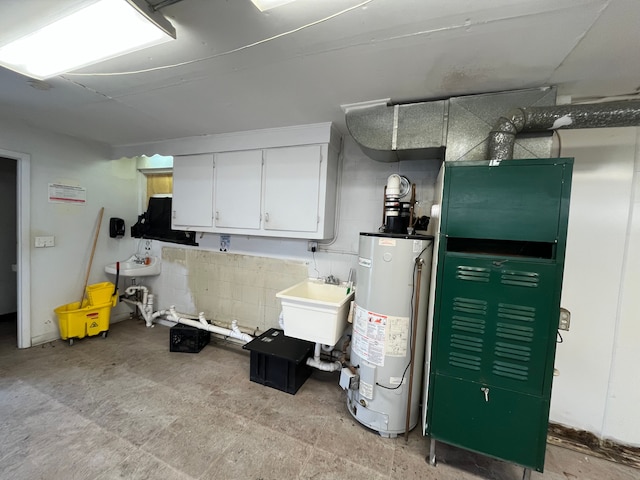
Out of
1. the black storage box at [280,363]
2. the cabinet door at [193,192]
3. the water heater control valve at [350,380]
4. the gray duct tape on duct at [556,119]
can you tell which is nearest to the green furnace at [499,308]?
the gray duct tape on duct at [556,119]

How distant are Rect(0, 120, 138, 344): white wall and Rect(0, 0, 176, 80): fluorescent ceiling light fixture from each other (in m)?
1.84

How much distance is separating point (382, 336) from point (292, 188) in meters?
1.50

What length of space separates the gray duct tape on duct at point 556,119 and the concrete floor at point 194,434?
78.1 inches

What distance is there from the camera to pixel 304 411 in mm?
1967

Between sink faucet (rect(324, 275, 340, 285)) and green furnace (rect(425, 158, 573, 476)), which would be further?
sink faucet (rect(324, 275, 340, 285))

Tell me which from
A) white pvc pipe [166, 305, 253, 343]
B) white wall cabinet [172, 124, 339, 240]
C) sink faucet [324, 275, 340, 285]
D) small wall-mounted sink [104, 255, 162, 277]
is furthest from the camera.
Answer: small wall-mounted sink [104, 255, 162, 277]

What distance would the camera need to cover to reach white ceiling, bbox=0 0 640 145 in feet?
3.41

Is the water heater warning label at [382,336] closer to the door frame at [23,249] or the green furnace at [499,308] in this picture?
the green furnace at [499,308]

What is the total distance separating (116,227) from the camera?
3379 millimetres

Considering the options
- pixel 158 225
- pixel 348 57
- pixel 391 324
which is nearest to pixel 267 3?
pixel 348 57

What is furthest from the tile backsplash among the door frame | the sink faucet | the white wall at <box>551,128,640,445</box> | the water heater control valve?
the white wall at <box>551,128,640,445</box>

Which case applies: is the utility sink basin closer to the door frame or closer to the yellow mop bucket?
the yellow mop bucket

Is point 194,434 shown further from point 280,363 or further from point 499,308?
point 499,308

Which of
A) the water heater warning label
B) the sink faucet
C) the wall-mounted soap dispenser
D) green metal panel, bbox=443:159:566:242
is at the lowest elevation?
the water heater warning label
